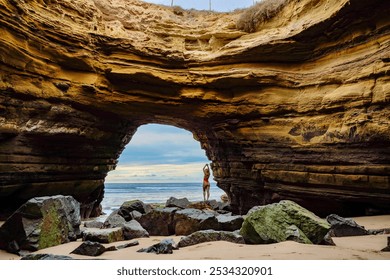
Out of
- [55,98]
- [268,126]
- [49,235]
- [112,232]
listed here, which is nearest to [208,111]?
[268,126]

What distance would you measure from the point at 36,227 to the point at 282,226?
186 inches

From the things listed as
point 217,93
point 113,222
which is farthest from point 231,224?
point 217,93

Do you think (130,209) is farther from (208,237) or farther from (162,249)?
(162,249)

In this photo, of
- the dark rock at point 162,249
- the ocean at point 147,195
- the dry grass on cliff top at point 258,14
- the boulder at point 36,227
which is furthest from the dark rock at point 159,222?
the ocean at point 147,195

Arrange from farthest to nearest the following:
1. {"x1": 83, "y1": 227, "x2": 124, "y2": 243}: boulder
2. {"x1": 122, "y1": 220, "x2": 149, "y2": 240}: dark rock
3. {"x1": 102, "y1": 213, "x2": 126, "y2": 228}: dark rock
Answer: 1. {"x1": 102, "y1": 213, "x2": 126, "y2": 228}: dark rock
2. {"x1": 122, "y1": 220, "x2": 149, "y2": 240}: dark rock
3. {"x1": 83, "y1": 227, "x2": 124, "y2": 243}: boulder

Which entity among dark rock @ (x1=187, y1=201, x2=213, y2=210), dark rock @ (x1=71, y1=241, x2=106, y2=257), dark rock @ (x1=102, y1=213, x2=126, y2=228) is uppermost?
dark rock @ (x1=71, y1=241, x2=106, y2=257)

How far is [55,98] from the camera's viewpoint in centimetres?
1067

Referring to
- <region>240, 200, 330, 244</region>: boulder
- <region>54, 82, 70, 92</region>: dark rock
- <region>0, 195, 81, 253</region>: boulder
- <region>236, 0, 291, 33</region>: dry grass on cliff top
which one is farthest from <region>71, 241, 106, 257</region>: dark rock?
<region>236, 0, 291, 33</region>: dry grass on cliff top

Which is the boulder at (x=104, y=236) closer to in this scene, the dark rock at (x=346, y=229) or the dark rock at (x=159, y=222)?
the dark rock at (x=159, y=222)

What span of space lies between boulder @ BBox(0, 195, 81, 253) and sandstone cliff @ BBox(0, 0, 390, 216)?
15.4 ft

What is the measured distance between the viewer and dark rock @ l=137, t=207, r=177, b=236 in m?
7.93

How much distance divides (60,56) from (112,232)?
23.9 ft

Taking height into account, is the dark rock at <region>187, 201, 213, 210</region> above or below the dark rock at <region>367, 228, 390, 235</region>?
below

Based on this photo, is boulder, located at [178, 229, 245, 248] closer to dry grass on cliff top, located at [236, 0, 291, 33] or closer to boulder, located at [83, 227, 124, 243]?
boulder, located at [83, 227, 124, 243]
